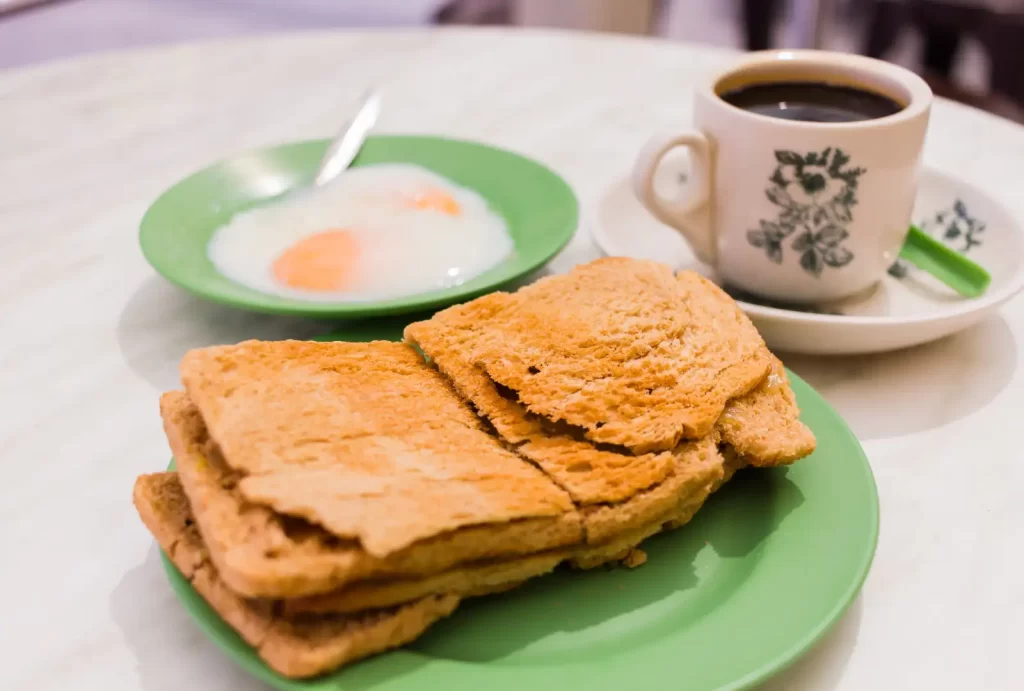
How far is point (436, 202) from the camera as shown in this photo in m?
1.27

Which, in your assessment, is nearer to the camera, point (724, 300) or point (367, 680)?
point (367, 680)

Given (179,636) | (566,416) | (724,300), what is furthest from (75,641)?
(724,300)

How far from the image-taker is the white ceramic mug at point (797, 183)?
3.19 ft

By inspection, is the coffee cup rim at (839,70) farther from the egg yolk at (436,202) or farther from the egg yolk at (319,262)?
the egg yolk at (319,262)

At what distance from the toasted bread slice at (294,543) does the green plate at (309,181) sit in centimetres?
32

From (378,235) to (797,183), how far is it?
542 mm

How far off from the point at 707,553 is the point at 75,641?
51 cm

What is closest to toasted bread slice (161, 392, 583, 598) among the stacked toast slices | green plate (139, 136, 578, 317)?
the stacked toast slices

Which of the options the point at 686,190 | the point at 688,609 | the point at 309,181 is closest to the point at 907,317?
the point at 686,190

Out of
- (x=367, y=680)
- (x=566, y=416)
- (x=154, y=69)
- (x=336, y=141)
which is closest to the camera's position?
(x=367, y=680)

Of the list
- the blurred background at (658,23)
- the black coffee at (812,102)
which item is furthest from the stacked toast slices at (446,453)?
the blurred background at (658,23)

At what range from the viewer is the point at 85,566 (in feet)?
2.46

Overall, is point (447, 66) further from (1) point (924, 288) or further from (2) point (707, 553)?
(2) point (707, 553)

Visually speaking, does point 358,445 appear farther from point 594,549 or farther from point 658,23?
point 658,23
